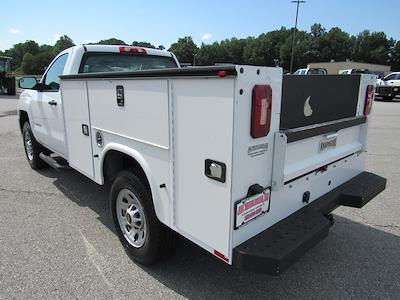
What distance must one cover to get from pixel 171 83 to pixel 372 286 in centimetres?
232

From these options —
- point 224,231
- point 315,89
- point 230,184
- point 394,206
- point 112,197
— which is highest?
point 315,89

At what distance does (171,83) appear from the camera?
2271 millimetres

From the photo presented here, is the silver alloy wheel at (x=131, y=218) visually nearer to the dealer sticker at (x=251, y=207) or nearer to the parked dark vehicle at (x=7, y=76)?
the dealer sticker at (x=251, y=207)

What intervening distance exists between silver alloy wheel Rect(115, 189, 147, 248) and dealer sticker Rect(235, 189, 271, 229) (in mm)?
1062

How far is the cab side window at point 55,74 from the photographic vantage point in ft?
14.5

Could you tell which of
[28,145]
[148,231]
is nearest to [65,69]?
[148,231]

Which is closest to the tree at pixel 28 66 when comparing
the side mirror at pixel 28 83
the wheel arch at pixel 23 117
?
the wheel arch at pixel 23 117

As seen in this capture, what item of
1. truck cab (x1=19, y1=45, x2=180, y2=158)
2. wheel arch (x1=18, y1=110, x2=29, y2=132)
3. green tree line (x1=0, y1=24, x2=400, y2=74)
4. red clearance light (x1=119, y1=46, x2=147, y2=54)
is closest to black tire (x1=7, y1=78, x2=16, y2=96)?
wheel arch (x1=18, y1=110, x2=29, y2=132)

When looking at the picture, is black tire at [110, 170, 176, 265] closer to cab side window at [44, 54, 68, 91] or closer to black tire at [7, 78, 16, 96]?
cab side window at [44, 54, 68, 91]

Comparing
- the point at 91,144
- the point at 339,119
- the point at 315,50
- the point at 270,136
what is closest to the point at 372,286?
the point at 339,119

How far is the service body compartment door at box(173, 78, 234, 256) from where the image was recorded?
1981 mm

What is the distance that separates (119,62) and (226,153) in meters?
2.95

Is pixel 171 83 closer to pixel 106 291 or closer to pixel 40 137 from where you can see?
pixel 106 291

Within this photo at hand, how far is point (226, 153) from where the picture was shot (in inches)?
78.6
